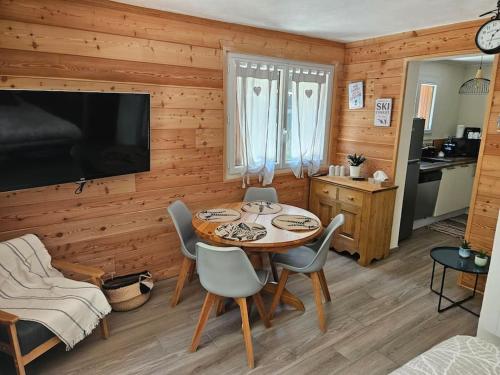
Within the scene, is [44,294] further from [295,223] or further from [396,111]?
[396,111]

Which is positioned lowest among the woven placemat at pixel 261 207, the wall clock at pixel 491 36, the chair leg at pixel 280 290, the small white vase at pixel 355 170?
the chair leg at pixel 280 290

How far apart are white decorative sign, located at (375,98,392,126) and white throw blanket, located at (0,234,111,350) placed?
327 centimetres

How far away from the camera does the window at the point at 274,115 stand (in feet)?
11.0

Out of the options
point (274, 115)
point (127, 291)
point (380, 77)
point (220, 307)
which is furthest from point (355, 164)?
point (127, 291)

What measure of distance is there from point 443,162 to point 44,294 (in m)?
5.10

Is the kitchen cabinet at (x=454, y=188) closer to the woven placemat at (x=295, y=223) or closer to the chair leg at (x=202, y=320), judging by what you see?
the woven placemat at (x=295, y=223)

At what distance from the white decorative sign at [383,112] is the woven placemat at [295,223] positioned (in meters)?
1.69

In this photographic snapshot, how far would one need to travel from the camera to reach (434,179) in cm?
467

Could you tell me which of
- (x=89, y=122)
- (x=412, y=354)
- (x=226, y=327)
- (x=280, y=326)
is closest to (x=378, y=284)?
(x=412, y=354)

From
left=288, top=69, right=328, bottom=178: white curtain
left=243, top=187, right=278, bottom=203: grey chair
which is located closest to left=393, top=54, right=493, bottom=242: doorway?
left=288, top=69, right=328, bottom=178: white curtain

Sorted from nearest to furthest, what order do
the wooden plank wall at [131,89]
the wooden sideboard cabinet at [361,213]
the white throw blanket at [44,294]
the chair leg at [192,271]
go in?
1. the white throw blanket at [44,294]
2. the wooden plank wall at [131,89]
3. the chair leg at [192,271]
4. the wooden sideboard cabinet at [361,213]

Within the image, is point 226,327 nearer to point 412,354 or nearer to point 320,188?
point 412,354

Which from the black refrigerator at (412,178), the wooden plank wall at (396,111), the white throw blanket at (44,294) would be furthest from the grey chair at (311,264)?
the black refrigerator at (412,178)

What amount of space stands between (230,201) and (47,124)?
1.83m
